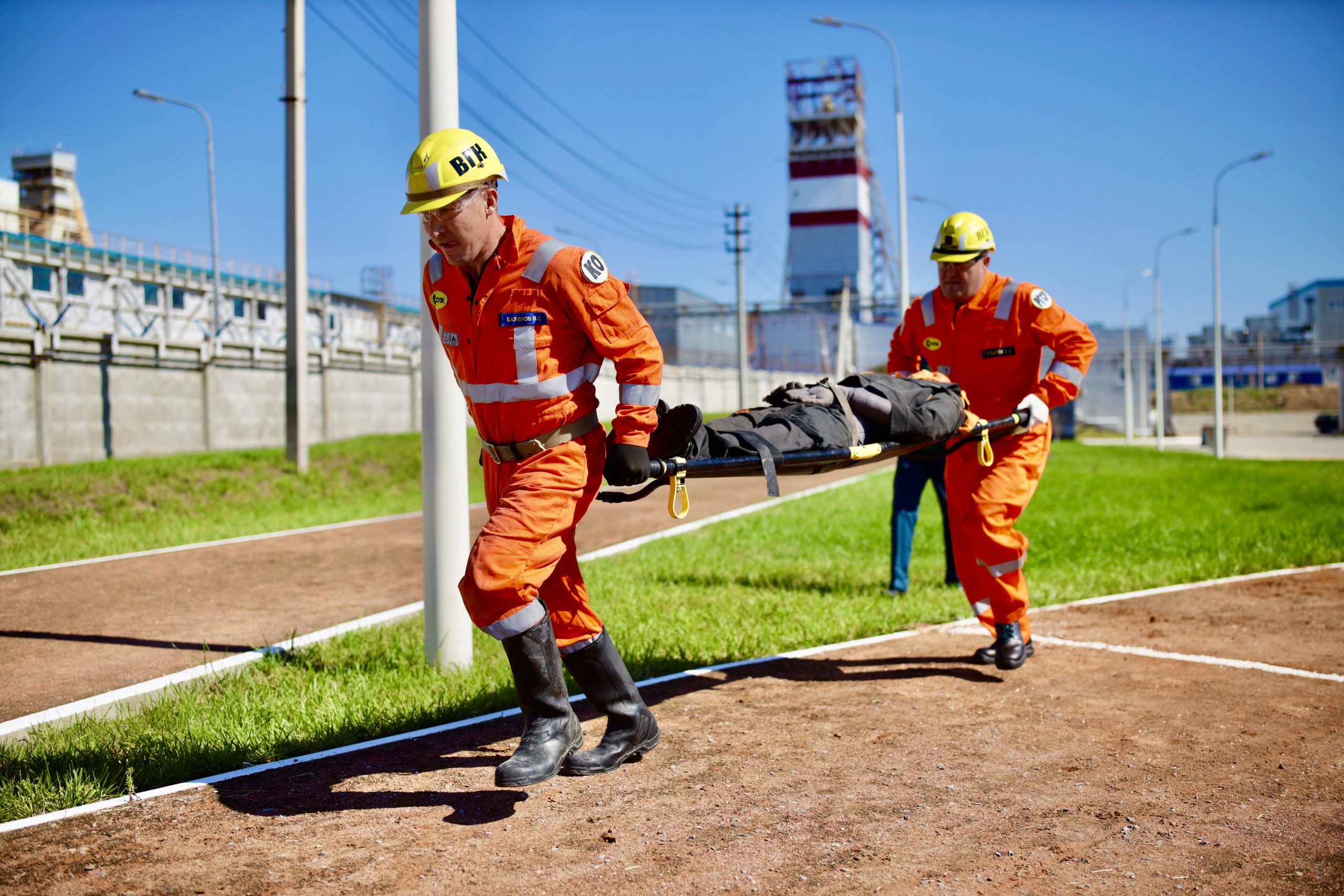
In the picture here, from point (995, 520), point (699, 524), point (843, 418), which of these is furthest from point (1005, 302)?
point (699, 524)

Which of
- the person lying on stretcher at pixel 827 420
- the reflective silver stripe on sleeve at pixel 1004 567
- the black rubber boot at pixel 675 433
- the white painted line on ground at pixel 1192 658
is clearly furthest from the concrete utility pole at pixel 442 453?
the white painted line on ground at pixel 1192 658

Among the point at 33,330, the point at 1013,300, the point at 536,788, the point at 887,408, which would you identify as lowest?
the point at 536,788

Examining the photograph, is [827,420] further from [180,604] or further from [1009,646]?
[180,604]

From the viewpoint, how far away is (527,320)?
376 centimetres

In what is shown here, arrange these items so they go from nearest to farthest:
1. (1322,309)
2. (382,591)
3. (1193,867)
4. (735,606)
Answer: (1193,867)
(735,606)
(382,591)
(1322,309)

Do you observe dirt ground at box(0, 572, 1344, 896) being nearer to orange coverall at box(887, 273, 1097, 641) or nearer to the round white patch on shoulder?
orange coverall at box(887, 273, 1097, 641)

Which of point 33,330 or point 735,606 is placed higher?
point 33,330

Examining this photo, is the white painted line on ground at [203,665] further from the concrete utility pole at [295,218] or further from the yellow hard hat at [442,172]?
the concrete utility pole at [295,218]

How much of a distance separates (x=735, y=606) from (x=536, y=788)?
372cm

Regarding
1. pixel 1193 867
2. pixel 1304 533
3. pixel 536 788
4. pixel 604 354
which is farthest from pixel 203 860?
pixel 1304 533

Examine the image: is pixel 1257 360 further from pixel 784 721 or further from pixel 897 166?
pixel 784 721

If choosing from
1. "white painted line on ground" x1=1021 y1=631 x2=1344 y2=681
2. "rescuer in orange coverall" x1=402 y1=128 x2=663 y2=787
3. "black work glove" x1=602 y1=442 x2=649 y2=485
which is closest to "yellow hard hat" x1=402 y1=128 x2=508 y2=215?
"rescuer in orange coverall" x1=402 y1=128 x2=663 y2=787

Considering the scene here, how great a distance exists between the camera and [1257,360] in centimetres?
6862

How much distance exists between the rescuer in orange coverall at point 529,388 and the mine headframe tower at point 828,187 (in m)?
114
